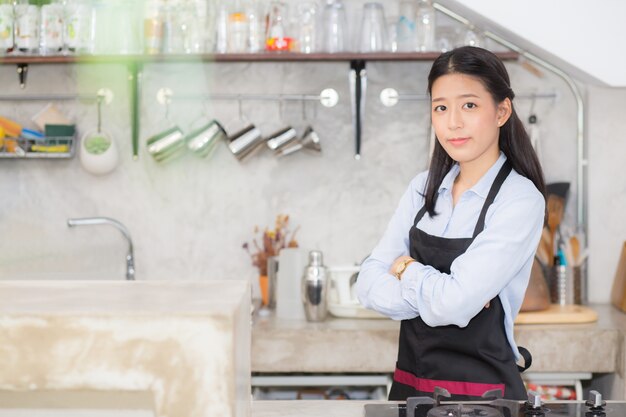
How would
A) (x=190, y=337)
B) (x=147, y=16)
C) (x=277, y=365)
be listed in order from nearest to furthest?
1. (x=190, y=337)
2. (x=277, y=365)
3. (x=147, y=16)

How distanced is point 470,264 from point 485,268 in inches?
1.2

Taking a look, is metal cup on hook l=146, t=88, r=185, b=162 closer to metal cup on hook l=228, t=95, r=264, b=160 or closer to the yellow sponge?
metal cup on hook l=228, t=95, r=264, b=160

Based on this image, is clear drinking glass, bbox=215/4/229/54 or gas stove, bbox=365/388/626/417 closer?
→ gas stove, bbox=365/388/626/417

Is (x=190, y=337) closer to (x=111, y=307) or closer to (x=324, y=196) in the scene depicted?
(x=111, y=307)

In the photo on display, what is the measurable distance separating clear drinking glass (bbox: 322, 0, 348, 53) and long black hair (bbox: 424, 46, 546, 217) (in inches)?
51.0

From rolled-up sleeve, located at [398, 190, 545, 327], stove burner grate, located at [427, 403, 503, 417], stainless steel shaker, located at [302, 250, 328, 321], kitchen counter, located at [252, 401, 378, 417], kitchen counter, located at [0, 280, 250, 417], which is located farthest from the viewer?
stainless steel shaker, located at [302, 250, 328, 321]

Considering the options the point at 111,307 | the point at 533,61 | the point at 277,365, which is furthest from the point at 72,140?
the point at 111,307

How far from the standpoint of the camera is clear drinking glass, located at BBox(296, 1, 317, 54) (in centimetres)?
317

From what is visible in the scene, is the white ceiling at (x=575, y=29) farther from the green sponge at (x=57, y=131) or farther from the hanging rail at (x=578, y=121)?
the green sponge at (x=57, y=131)

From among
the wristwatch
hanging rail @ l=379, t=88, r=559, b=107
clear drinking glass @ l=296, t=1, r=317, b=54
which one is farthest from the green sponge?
the wristwatch

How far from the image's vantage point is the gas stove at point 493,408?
4.53ft

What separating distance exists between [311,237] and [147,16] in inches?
42.1

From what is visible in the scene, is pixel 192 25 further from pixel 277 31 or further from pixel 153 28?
pixel 277 31

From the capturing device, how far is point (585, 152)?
3.38 m
